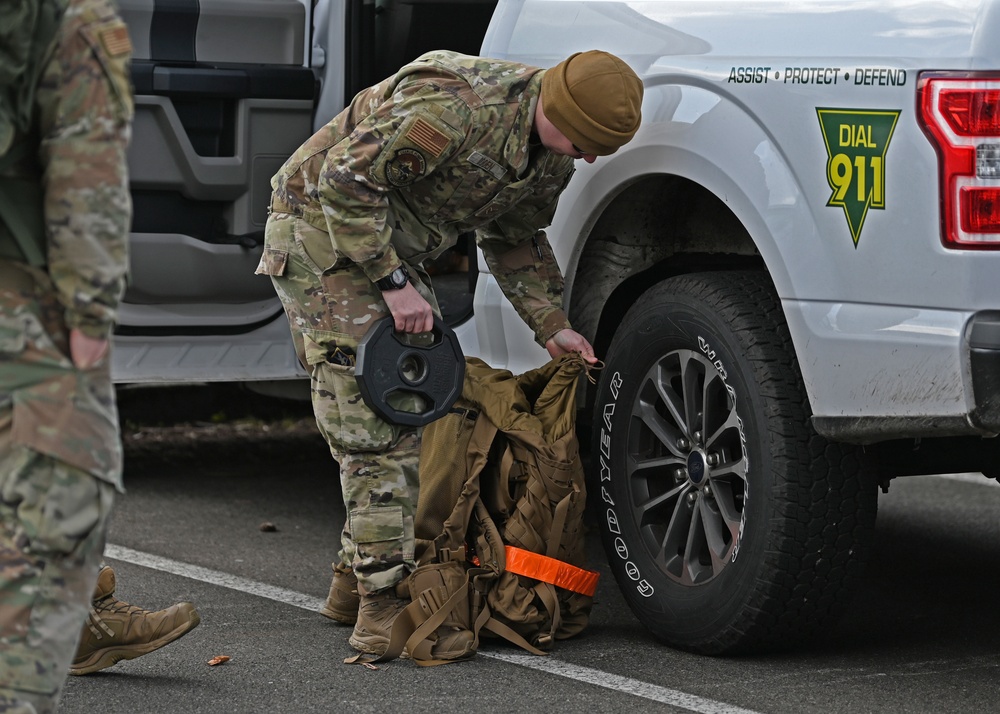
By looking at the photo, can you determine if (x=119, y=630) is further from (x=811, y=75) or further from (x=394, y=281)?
(x=811, y=75)

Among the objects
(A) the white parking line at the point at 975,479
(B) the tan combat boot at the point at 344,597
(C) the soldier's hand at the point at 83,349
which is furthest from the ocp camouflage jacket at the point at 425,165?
(A) the white parking line at the point at 975,479

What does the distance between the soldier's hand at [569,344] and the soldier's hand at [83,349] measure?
1.71 metres

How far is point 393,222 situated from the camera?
3477mm

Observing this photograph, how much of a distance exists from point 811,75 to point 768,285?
0.54 meters

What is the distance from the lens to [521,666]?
11.3ft

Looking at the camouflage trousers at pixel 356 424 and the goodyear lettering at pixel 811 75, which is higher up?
the goodyear lettering at pixel 811 75

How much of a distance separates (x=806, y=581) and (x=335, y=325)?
3.97 ft

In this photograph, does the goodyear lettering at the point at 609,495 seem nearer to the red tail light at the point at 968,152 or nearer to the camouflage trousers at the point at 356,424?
the camouflage trousers at the point at 356,424

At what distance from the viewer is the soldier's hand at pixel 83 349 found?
2143mm

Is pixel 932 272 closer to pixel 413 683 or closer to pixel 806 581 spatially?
pixel 806 581

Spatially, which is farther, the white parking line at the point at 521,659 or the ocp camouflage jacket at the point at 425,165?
the ocp camouflage jacket at the point at 425,165

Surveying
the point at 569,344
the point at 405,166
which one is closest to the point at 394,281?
the point at 405,166

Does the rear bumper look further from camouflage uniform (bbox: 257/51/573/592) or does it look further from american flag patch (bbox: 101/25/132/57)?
american flag patch (bbox: 101/25/132/57)

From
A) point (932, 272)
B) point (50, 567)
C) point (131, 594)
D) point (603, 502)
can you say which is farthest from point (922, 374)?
point (131, 594)
